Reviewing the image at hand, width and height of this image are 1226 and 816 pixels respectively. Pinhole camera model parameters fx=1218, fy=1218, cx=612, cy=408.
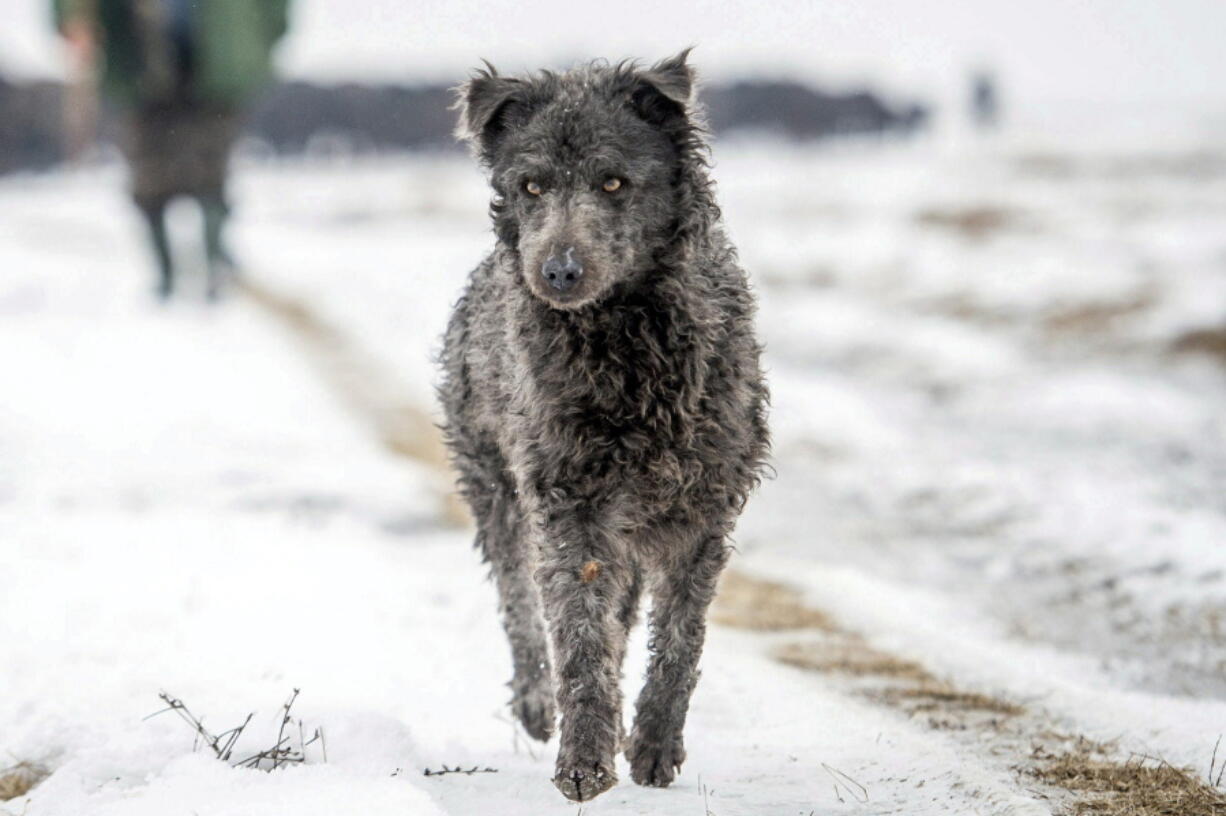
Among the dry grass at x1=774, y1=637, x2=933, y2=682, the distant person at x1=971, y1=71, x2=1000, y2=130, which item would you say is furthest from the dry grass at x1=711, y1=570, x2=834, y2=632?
the distant person at x1=971, y1=71, x2=1000, y2=130

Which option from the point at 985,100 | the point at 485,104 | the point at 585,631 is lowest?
the point at 585,631

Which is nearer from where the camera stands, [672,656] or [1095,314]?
[672,656]

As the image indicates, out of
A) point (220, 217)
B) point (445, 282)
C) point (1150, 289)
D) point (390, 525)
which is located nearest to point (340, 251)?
point (445, 282)

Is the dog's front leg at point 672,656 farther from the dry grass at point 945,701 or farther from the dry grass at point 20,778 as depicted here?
the dry grass at point 20,778

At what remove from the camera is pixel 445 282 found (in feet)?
55.4

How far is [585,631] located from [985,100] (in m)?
34.8

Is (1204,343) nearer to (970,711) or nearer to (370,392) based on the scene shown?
(370,392)

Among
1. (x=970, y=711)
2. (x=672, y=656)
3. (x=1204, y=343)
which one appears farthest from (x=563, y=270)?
(x=1204, y=343)

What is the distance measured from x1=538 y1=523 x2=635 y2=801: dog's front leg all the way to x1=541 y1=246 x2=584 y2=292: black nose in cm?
77

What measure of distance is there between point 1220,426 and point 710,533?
5916mm

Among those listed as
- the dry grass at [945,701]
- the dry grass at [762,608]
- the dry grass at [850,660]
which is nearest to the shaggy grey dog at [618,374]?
the dry grass at [945,701]

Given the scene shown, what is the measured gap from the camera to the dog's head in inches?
149

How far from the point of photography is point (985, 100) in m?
35.4

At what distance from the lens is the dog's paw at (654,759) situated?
383 cm
